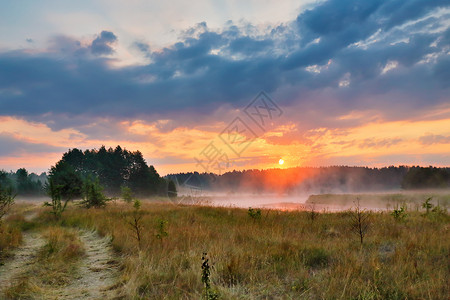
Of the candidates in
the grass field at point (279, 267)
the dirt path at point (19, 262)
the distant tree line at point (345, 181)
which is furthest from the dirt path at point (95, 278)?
the distant tree line at point (345, 181)

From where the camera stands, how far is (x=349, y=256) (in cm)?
558

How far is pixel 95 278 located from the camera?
18.2ft

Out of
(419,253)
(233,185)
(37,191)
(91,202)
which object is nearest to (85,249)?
(419,253)

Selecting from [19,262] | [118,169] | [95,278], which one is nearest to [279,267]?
Result: [95,278]

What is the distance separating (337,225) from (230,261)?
6.38m

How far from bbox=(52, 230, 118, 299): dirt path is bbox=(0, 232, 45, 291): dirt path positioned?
1.16 m

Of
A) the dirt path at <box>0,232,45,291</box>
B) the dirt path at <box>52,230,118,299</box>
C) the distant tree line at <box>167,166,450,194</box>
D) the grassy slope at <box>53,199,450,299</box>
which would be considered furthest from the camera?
the distant tree line at <box>167,166,450,194</box>

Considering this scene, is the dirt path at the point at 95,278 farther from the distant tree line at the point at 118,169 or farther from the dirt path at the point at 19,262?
the distant tree line at the point at 118,169

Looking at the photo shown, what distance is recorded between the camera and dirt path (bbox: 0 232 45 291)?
18.5ft

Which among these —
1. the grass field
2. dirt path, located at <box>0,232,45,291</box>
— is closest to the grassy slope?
the grass field

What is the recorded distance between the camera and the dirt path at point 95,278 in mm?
4664

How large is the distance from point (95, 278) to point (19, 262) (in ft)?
9.93

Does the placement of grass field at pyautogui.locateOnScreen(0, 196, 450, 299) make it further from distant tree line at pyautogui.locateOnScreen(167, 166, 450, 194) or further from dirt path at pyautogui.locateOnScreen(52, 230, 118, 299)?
distant tree line at pyautogui.locateOnScreen(167, 166, 450, 194)

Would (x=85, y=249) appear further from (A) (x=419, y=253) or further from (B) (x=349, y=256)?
(A) (x=419, y=253)
